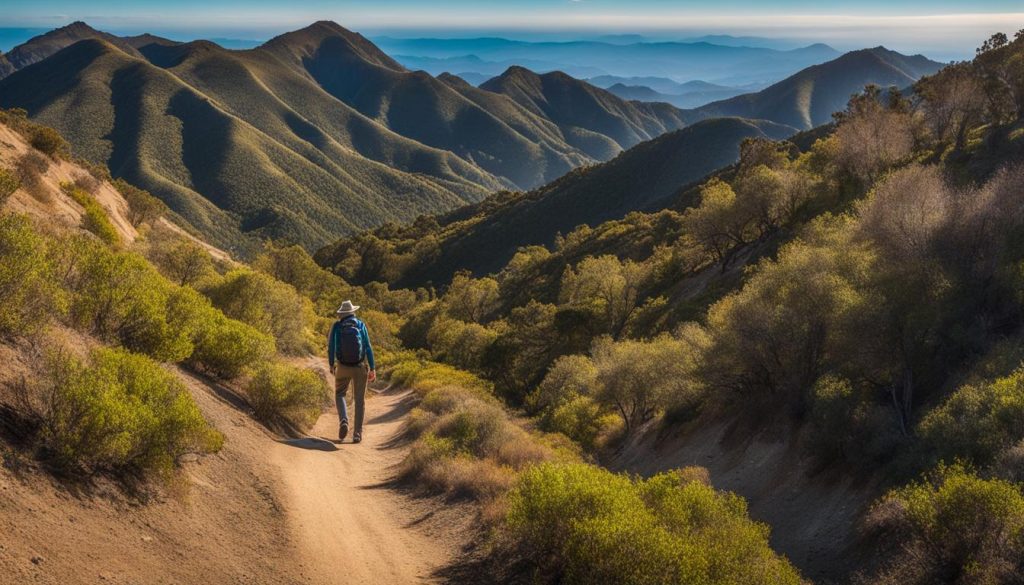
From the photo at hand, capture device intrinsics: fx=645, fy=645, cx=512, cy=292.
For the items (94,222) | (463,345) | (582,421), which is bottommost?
(463,345)

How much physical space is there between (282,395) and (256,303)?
1358 centimetres

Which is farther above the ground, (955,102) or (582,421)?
(955,102)

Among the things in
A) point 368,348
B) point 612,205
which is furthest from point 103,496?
point 612,205

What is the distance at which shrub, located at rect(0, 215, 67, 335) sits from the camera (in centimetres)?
852

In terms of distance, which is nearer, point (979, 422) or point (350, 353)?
point (979, 422)

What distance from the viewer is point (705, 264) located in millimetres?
48875

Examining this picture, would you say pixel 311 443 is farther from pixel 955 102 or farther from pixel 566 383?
pixel 955 102

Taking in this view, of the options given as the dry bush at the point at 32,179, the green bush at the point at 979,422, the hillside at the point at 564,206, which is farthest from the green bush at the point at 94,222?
the hillside at the point at 564,206

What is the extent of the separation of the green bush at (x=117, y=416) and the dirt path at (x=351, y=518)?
207 centimetres

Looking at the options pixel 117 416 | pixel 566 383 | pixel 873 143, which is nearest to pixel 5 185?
pixel 117 416

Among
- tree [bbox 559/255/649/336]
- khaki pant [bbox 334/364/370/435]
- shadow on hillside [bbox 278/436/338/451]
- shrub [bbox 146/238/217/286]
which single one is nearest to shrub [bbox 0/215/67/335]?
shadow on hillside [bbox 278/436/338/451]

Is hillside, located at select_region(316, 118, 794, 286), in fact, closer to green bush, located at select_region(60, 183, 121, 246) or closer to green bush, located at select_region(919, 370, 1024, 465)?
green bush, located at select_region(60, 183, 121, 246)

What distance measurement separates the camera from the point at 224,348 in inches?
611

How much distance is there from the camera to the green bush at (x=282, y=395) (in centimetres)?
1485
